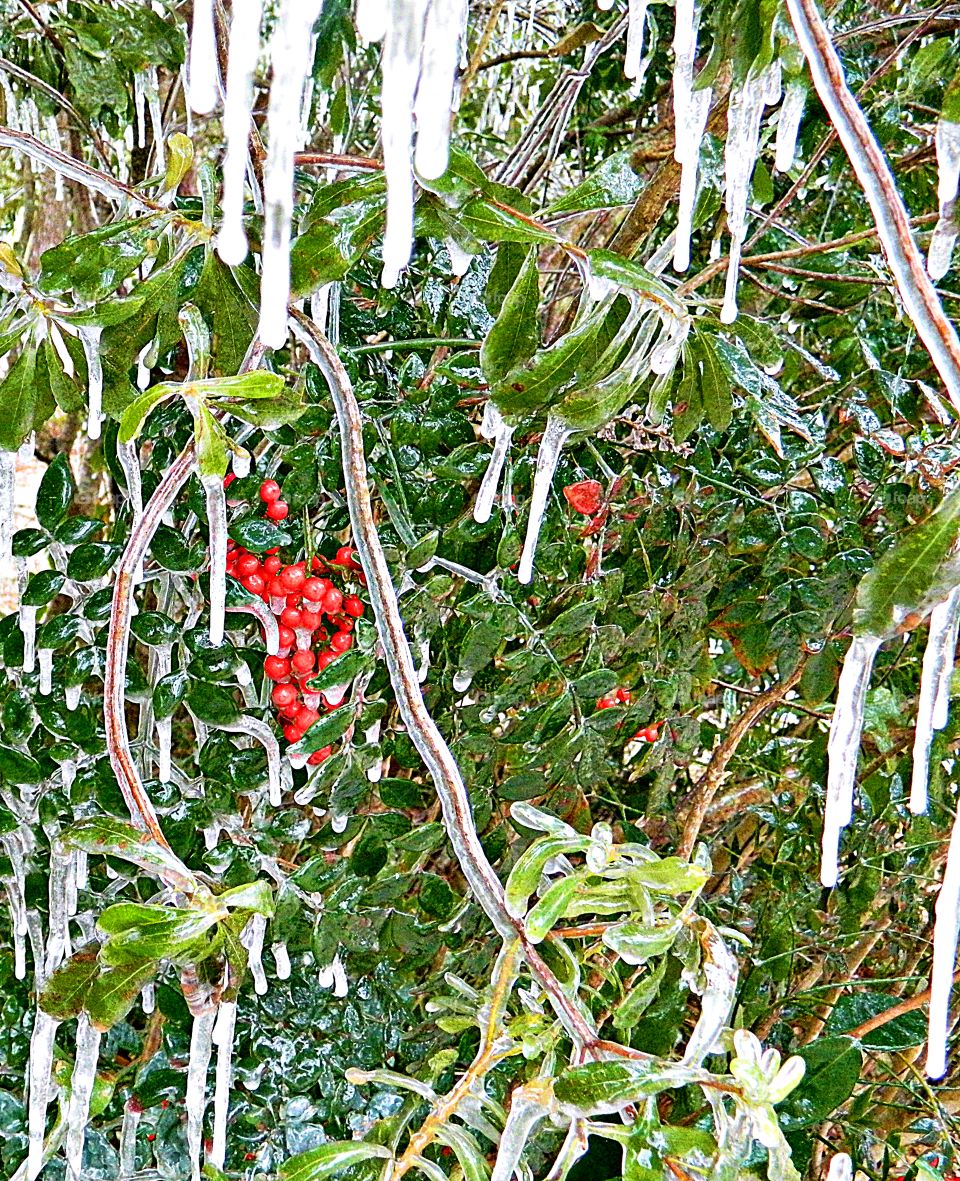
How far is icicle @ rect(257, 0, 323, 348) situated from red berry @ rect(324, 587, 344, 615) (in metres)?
0.37

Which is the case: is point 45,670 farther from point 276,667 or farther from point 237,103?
point 237,103

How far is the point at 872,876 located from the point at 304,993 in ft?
1.60

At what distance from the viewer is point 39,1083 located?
638 millimetres

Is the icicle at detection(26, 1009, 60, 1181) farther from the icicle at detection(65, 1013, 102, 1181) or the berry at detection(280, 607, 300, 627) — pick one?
the berry at detection(280, 607, 300, 627)

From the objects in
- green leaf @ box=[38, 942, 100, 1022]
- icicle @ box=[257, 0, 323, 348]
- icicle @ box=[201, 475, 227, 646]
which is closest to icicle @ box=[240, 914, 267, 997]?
green leaf @ box=[38, 942, 100, 1022]

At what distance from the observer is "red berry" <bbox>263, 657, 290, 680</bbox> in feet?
2.24

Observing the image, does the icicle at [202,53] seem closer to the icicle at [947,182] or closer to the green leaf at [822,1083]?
the icicle at [947,182]

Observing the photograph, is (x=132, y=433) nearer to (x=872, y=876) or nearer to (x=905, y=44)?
(x=905, y=44)

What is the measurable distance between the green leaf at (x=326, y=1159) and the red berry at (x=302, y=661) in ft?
0.95

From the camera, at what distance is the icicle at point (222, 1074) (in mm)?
604

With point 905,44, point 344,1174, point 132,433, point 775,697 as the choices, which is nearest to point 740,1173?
point 344,1174

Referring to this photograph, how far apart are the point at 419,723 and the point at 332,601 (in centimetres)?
24

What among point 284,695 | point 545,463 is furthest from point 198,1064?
point 545,463

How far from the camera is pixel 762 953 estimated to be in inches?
34.7
